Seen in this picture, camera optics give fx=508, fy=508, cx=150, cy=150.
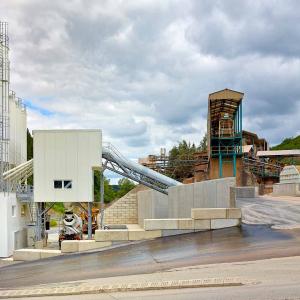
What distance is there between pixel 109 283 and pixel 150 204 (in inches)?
1043

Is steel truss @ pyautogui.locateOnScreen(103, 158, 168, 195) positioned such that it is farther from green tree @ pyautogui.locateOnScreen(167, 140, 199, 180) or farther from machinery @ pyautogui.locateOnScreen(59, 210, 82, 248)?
green tree @ pyautogui.locateOnScreen(167, 140, 199, 180)

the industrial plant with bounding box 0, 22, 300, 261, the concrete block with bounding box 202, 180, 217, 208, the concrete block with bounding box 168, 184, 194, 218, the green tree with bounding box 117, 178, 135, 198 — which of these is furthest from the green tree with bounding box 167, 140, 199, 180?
the concrete block with bounding box 202, 180, 217, 208

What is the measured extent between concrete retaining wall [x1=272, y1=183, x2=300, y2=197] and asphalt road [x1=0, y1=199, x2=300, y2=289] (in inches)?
1135

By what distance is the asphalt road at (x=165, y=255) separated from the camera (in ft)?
41.4

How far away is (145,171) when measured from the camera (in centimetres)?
3747

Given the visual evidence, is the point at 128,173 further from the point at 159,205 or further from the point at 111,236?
the point at 111,236

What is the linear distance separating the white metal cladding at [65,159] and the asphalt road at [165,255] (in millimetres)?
15629

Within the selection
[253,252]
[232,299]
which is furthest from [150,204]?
[232,299]

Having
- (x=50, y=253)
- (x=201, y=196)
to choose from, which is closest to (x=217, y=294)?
(x=50, y=253)

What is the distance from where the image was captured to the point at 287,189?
159ft

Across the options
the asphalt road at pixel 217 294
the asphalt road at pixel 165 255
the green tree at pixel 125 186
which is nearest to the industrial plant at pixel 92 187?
the asphalt road at pixel 165 255

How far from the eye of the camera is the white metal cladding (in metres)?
32.9

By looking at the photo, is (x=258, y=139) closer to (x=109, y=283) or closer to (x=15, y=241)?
(x=15, y=241)

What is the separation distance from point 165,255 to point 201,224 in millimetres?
4166
